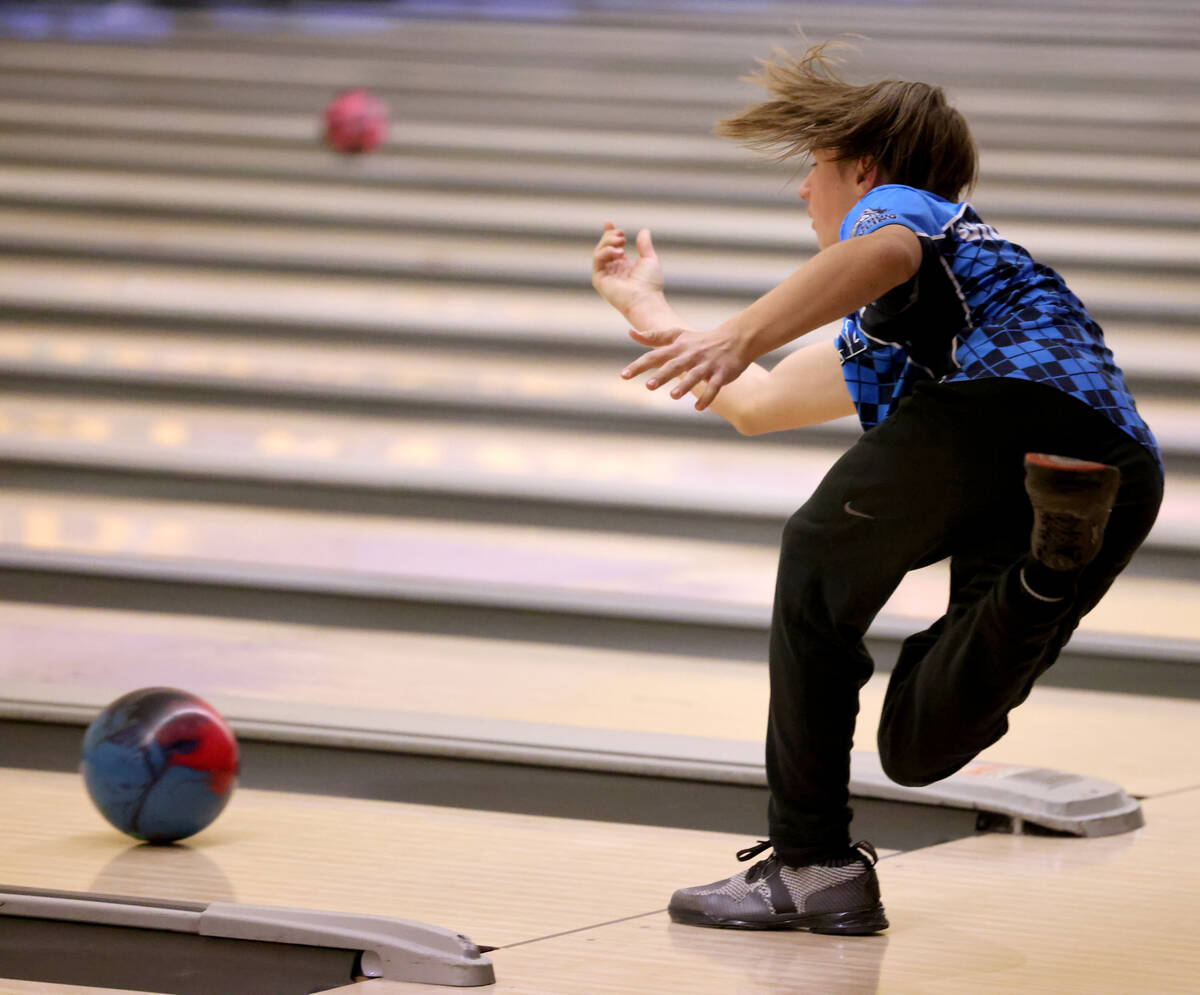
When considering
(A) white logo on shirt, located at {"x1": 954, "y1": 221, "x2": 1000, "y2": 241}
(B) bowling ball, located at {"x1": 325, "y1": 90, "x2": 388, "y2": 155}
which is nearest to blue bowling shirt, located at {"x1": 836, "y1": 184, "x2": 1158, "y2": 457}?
(A) white logo on shirt, located at {"x1": 954, "y1": 221, "x2": 1000, "y2": 241}

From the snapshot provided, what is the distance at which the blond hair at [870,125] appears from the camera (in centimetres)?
162

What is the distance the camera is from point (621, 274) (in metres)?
1.87

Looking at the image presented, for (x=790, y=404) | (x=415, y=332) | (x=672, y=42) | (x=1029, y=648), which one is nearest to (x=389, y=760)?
(x=790, y=404)

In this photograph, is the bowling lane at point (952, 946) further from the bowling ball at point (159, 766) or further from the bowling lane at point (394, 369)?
the bowling lane at point (394, 369)

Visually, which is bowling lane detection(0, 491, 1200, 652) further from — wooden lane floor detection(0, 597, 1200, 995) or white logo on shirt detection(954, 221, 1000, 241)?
white logo on shirt detection(954, 221, 1000, 241)

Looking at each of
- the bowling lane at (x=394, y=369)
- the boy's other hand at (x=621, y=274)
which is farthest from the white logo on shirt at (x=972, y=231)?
the bowling lane at (x=394, y=369)

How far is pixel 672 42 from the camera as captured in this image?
23.5ft

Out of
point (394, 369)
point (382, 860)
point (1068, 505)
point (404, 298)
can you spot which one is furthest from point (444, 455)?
point (1068, 505)

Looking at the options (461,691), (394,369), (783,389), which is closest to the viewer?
(783,389)

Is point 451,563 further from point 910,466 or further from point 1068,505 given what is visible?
point 1068,505

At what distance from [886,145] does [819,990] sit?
832mm

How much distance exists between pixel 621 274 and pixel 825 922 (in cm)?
76

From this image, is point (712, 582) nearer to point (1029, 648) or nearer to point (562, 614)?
point (562, 614)

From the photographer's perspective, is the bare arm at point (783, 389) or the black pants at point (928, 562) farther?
the bare arm at point (783, 389)
